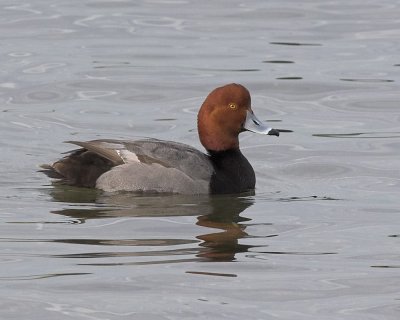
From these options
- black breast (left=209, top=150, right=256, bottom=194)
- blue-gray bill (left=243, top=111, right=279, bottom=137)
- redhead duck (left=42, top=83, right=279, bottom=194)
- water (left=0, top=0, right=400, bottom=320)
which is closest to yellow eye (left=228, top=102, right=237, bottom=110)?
redhead duck (left=42, top=83, right=279, bottom=194)

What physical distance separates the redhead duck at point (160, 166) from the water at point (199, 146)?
14cm

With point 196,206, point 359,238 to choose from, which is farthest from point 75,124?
point 359,238

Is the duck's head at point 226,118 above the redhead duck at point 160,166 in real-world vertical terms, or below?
above

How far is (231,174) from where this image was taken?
12031 mm

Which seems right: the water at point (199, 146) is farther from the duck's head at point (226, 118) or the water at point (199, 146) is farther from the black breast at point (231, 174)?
the duck's head at point (226, 118)

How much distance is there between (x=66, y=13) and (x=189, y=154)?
8655mm

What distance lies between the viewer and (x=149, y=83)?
16547mm

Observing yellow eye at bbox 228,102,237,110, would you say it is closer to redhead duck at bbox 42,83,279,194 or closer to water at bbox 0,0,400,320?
redhead duck at bbox 42,83,279,194

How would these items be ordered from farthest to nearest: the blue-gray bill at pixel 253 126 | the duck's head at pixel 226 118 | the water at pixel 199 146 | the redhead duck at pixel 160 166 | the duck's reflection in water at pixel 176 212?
the blue-gray bill at pixel 253 126, the duck's head at pixel 226 118, the redhead duck at pixel 160 166, the duck's reflection in water at pixel 176 212, the water at pixel 199 146

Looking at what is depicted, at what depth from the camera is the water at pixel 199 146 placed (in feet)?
28.6

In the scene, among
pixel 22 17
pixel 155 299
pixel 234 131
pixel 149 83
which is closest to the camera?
pixel 155 299

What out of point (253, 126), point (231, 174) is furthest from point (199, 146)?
point (231, 174)

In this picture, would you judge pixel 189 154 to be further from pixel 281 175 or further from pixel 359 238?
pixel 359 238

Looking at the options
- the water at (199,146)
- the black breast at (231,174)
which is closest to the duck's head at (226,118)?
the black breast at (231,174)
